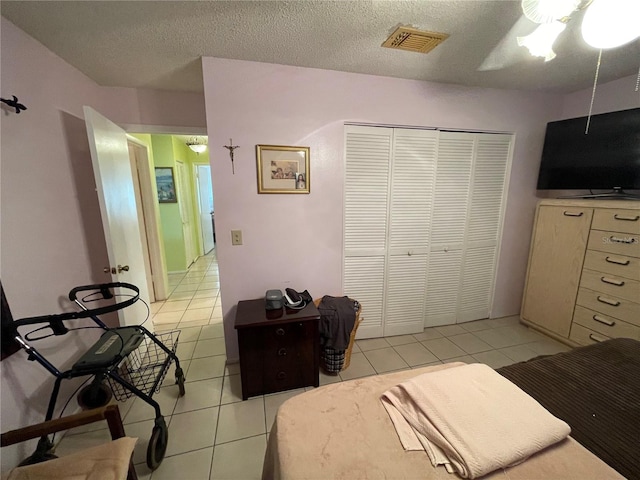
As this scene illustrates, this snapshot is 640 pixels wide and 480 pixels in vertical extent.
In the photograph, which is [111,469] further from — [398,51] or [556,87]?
[556,87]

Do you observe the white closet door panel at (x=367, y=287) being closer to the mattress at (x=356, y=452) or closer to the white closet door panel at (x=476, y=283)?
the white closet door panel at (x=476, y=283)

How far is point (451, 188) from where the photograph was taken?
234cm

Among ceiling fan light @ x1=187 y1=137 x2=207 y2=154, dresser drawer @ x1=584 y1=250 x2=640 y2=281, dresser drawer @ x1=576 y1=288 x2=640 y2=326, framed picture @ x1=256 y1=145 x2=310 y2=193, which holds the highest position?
ceiling fan light @ x1=187 y1=137 x2=207 y2=154

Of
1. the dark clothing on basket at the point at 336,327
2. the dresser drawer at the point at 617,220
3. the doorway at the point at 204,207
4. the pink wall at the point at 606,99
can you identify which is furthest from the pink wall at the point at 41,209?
the pink wall at the point at 606,99

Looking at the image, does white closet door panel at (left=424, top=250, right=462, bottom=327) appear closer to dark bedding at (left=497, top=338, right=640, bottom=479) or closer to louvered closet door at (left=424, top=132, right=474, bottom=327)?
Answer: louvered closet door at (left=424, top=132, right=474, bottom=327)

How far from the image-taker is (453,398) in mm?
922

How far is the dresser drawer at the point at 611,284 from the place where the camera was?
1848 mm

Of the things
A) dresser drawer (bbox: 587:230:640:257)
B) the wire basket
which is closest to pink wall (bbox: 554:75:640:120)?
dresser drawer (bbox: 587:230:640:257)

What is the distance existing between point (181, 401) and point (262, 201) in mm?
1558

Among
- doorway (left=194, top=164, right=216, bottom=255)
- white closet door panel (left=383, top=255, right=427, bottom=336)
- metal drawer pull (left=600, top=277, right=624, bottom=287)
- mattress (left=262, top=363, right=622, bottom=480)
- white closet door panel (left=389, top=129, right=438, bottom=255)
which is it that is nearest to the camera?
mattress (left=262, top=363, right=622, bottom=480)

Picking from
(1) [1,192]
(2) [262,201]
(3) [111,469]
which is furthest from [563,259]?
(1) [1,192]

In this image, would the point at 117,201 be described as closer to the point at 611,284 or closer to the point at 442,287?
the point at 442,287

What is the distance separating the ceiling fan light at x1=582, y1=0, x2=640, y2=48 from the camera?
0.89 metres

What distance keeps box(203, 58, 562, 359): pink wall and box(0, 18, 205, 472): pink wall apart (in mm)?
940
